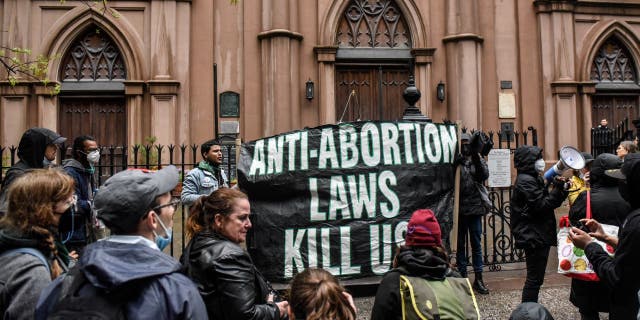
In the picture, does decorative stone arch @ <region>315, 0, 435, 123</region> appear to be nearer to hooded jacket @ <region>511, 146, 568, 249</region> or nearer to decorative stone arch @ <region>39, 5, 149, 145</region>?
decorative stone arch @ <region>39, 5, 149, 145</region>

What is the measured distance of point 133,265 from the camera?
1.91 m

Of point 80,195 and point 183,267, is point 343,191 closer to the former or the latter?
point 80,195

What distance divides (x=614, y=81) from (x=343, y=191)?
14.1 metres

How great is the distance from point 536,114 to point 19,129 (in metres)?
15.0

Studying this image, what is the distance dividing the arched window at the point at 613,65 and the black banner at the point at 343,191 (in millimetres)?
12672

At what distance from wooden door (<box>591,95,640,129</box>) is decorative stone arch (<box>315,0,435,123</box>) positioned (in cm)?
599

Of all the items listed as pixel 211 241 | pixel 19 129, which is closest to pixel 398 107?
pixel 19 129

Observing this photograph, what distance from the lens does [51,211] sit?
2551mm

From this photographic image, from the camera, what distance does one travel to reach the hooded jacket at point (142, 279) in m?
1.84

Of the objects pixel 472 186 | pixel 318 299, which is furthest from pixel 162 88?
pixel 318 299

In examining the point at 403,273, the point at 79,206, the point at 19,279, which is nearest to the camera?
the point at 19,279

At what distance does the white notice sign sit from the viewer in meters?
8.96

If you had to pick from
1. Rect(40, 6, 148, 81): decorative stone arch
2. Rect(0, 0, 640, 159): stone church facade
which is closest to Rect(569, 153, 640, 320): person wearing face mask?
Rect(0, 0, 640, 159): stone church facade

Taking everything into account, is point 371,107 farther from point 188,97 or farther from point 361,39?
point 188,97
